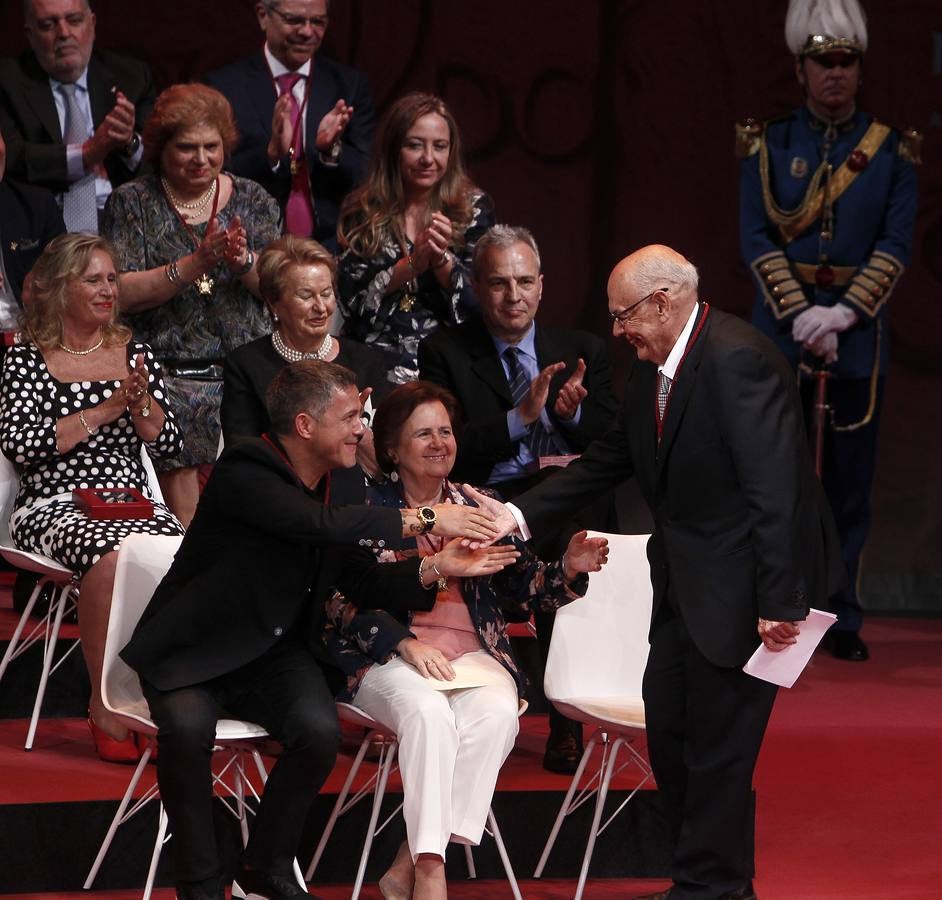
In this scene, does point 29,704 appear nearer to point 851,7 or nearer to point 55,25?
point 55,25

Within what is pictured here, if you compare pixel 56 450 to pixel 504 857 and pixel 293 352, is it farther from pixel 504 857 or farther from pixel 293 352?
pixel 504 857

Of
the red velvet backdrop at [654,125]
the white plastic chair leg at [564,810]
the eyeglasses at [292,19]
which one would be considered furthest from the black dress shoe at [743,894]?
the red velvet backdrop at [654,125]

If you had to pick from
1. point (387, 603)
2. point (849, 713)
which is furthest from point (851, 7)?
point (387, 603)

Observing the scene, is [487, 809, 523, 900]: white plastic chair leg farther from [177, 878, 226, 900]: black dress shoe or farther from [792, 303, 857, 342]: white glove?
[792, 303, 857, 342]: white glove

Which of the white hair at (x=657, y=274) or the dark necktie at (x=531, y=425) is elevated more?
the white hair at (x=657, y=274)

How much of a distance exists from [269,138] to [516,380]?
1.29 m

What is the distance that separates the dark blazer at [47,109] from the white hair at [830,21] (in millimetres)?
2238

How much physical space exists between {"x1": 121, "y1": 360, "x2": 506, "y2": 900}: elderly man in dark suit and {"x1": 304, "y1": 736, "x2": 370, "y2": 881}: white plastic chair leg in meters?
0.18

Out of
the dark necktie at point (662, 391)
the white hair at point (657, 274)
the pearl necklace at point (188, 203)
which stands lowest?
the dark necktie at point (662, 391)

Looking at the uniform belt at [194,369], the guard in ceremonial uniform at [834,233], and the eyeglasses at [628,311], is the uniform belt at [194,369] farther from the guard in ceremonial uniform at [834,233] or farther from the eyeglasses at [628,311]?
the guard in ceremonial uniform at [834,233]

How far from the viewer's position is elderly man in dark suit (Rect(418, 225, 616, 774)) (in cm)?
480

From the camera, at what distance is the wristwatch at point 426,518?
4023 millimetres

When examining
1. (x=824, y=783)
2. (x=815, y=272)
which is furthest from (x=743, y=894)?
(x=815, y=272)

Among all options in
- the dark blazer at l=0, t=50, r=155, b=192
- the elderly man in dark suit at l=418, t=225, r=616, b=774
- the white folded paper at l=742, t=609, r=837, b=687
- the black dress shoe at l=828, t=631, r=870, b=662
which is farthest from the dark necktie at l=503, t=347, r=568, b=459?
the black dress shoe at l=828, t=631, r=870, b=662
